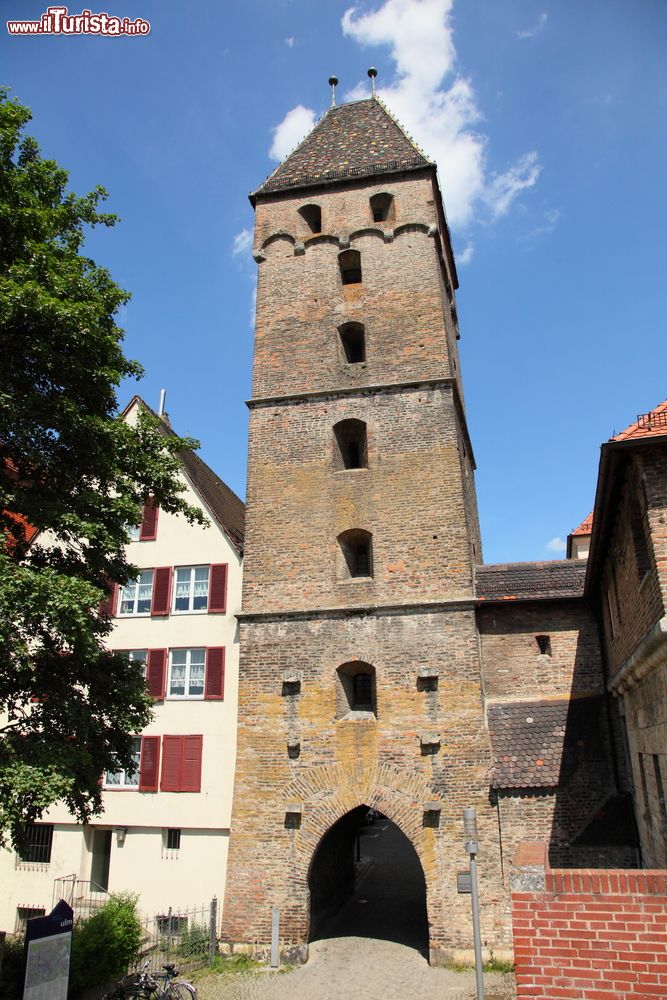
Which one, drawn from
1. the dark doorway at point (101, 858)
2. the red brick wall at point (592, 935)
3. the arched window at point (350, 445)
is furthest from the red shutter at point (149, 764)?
the red brick wall at point (592, 935)

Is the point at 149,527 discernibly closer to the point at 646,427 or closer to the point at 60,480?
the point at 60,480

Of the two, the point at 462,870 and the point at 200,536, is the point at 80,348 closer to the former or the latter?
the point at 200,536

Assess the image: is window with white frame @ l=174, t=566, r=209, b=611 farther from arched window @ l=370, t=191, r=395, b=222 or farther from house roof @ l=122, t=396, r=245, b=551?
arched window @ l=370, t=191, r=395, b=222

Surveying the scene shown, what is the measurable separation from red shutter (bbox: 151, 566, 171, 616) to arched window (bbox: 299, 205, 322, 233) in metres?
11.3

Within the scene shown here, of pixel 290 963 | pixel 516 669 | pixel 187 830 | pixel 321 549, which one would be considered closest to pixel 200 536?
pixel 321 549

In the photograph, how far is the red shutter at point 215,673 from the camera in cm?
1653

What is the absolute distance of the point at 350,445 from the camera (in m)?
18.5

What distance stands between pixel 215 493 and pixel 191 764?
837 cm

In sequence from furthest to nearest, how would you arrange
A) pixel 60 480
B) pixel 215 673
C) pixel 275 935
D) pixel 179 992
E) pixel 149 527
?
pixel 149 527
pixel 215 673
pixel 275 935
pixel 179 992
pixel 60 480

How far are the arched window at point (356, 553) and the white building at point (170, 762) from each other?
2.92m

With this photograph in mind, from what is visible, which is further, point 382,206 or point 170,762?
point 382,206

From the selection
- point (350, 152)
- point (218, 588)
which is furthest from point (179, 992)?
point (350, 152)

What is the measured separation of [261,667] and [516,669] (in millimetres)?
5763

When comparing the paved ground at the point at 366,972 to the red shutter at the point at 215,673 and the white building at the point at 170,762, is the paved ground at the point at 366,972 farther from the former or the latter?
the red shutter at the point at 215,673
